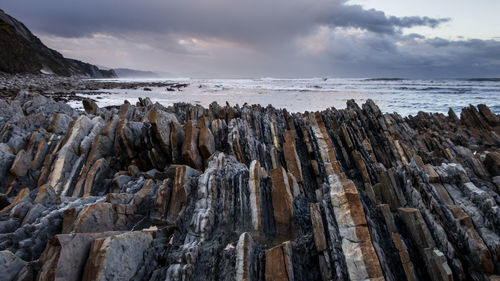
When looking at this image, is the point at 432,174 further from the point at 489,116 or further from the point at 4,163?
the point at 489,116

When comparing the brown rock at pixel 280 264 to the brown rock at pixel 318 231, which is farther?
the brown rock at pixel 318 231

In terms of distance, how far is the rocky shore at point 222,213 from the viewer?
137 inches

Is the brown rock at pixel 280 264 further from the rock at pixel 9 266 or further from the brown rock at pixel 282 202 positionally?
the rock at pixel 9 266

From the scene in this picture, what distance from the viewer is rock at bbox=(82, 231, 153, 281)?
330cm

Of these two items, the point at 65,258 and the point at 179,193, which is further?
the point at 179,193

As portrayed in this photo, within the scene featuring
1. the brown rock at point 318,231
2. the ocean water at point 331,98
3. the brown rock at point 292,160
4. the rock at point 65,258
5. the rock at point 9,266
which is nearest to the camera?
the rock at point 65,258

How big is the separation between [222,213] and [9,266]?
3212 mm

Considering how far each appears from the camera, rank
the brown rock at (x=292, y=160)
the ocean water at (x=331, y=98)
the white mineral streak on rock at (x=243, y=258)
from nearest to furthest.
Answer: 1. the white mineral streak on rock at (x=243, y=258)
2. the brown rock at (x=292, y=160)
3. the ocean water at (x=331, y=98)

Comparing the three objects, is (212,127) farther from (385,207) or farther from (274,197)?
(385,207)

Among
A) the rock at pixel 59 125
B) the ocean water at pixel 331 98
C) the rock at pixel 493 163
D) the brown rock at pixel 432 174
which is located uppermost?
the ocean water at pixel 331 98

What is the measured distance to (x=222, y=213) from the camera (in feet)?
16.2

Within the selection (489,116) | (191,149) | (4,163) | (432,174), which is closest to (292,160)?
(191,149)

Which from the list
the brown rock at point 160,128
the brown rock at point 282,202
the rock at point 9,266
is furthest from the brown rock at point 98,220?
the brown rock at point 160,128

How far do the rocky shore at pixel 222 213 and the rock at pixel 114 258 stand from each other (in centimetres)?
2
